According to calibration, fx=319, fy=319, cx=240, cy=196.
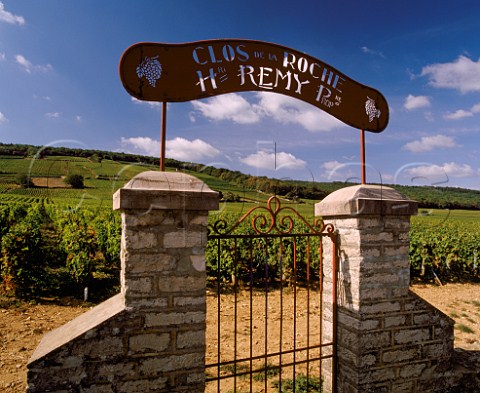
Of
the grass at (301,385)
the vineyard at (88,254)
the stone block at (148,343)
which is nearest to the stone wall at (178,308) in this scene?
the stone block at (148,343)

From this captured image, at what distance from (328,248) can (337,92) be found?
1.91 metres

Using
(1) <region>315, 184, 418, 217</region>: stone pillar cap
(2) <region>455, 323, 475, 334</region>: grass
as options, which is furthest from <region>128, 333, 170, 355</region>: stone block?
(2) <region>455, 323, 475, 334</region>: grass

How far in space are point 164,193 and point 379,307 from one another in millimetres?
2627

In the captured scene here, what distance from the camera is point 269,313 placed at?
7363 mm

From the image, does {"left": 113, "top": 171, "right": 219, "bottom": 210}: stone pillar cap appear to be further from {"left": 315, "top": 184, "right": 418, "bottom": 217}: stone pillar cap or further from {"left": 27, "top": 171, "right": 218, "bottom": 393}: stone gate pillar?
{"left": 315, "top": 184, "right": 418, "bottom": 217}: stone pillar cap

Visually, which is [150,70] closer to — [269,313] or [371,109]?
[371,109]

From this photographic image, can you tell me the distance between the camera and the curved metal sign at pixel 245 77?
2992 mm

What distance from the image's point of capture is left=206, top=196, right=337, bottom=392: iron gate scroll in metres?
3.27

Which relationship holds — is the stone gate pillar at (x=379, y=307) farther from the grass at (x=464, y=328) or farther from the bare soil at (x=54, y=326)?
the grass at (x=464, y=328)

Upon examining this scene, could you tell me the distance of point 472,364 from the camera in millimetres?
4020

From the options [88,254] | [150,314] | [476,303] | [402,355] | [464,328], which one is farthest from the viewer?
[476,303]

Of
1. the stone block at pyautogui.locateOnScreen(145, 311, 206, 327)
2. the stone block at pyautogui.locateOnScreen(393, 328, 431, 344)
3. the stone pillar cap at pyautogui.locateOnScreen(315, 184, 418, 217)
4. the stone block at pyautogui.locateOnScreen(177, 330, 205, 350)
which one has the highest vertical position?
the stone pillar cap at pyautogui.locateOnScreen(315, 184, 418, 217)

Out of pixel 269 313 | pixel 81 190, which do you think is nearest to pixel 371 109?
pixel 269 313

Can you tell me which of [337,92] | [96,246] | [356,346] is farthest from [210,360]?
[96,246]
